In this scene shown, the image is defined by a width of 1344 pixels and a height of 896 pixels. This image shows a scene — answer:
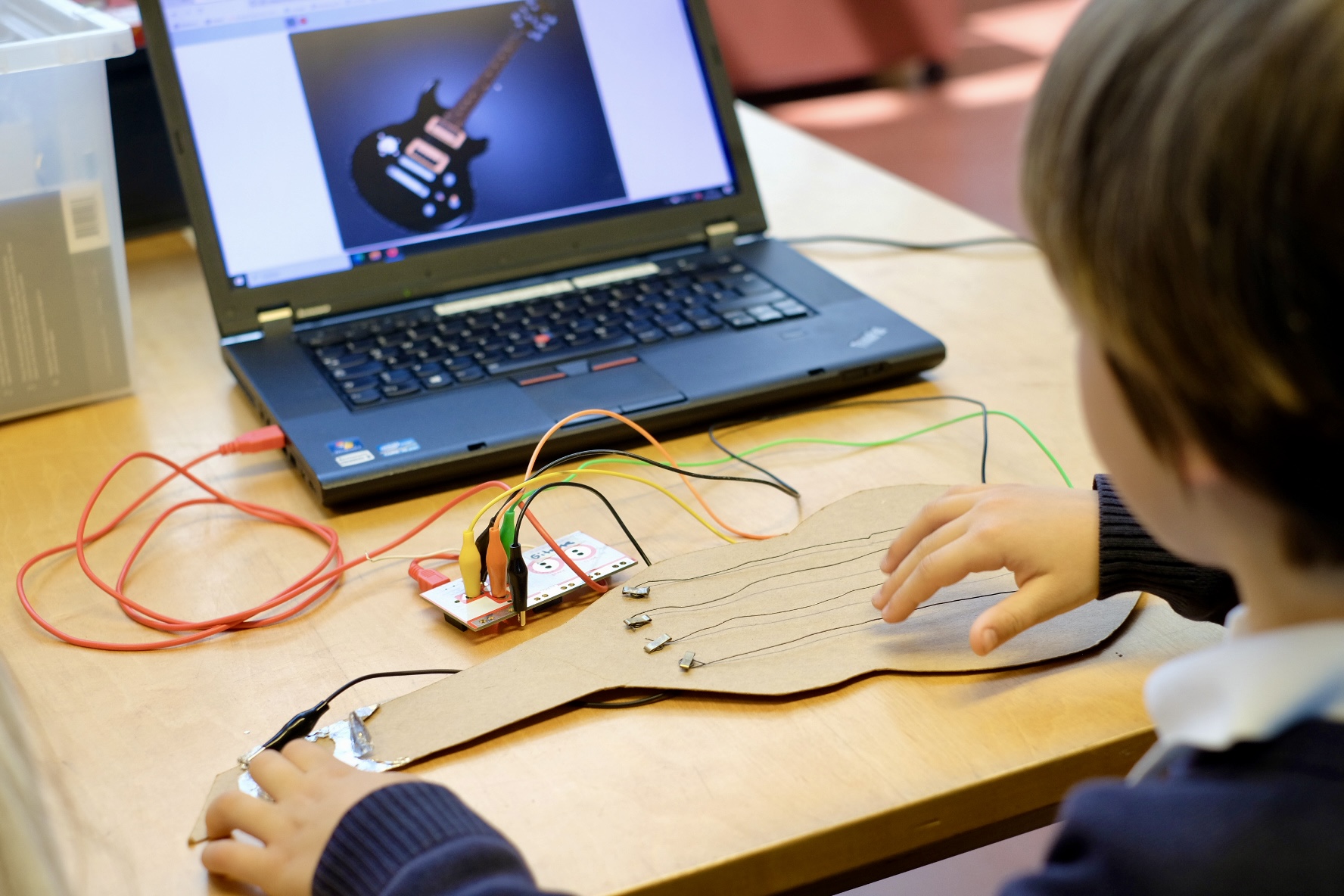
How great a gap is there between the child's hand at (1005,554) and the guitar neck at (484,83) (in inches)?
21.3

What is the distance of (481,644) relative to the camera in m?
0.68

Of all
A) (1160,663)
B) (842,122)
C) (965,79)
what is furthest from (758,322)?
(965,79)

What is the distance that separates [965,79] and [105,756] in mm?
3671

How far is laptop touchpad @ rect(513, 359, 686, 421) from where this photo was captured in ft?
2.87

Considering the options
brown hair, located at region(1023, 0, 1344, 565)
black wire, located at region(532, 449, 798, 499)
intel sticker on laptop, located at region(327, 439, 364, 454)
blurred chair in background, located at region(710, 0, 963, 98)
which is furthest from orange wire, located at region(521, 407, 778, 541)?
blurred chair in background, located at region(710, 0, 963, 98)

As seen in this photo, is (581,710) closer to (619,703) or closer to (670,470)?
(619,703)

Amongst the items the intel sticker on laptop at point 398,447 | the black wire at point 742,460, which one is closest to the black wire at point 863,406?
the black wire at point 742,460

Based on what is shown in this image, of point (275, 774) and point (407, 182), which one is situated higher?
point (407, 182)

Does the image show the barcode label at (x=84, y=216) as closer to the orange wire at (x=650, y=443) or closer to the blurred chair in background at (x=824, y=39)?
the orange wire at (x=650, y=443)

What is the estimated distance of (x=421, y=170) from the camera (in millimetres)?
1005

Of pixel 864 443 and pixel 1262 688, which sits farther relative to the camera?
pixel 864 443

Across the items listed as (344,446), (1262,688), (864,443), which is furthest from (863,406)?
(1262,688)

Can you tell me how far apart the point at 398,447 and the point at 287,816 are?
12.2 inches

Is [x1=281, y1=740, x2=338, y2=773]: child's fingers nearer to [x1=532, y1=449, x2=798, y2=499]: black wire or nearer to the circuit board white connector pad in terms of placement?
the circuit board white connector pad
